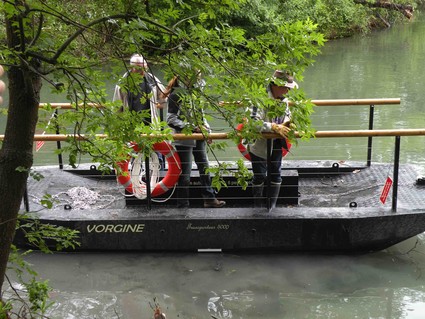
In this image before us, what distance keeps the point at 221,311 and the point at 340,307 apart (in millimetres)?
920

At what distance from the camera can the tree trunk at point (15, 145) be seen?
286cm

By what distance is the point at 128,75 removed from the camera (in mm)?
3041

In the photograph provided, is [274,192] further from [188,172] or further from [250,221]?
[188,172]

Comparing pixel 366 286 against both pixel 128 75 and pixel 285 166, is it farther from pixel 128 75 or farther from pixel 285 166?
pixel 128 75

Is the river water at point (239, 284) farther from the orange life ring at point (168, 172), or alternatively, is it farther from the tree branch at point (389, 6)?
the tree branch at point (389, 6)

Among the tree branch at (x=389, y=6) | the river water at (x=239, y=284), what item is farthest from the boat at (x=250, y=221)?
the tree branch at (x=389, y=6)

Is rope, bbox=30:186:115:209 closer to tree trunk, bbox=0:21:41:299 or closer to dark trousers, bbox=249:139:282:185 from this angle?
dark trousers, bbox=249:139:282:185

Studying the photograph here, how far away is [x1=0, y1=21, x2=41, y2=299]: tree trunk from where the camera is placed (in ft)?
9.37

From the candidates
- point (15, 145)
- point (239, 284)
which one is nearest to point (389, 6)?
point (239, 284)

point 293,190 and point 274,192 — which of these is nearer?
point 274,192

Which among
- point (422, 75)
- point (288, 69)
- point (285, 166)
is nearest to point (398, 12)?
point (422, 75)

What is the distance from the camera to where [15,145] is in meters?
2.94

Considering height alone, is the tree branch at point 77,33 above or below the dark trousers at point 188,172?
above

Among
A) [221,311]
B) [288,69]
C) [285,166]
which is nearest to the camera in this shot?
[288,69]
